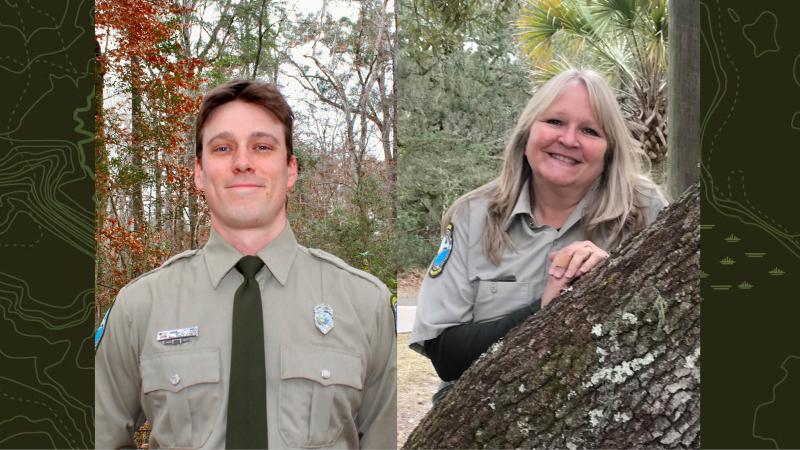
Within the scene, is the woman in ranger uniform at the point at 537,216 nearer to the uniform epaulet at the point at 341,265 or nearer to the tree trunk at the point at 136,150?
the uniform epaulet at the point at 341,265

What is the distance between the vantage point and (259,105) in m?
1.95

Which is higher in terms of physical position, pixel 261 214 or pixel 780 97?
pixel 780 97

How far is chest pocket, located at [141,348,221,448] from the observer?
186 centimetres

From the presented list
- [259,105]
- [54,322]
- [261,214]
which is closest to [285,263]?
[261,214]

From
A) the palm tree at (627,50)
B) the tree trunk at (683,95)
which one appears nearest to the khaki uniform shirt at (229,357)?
the tree trunk at (683,95)

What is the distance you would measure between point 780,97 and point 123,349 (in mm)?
1905

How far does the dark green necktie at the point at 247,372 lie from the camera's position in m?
1.83

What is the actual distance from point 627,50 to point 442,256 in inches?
40.0

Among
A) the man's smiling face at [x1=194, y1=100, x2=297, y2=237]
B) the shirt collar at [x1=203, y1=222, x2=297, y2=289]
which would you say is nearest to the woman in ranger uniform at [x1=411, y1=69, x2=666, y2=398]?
the shirt collar at [x1=203, y1=222, x2=297, y2=289]

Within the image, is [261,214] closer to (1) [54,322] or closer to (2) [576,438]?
(1) [54,322]

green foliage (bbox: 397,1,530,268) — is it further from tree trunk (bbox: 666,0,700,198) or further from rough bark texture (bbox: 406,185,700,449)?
rough bark texture (bbox: 406,185,700,449)

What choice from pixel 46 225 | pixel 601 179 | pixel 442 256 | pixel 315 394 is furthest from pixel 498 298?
pixel 46 225

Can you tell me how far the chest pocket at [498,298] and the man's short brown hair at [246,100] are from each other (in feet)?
2.57

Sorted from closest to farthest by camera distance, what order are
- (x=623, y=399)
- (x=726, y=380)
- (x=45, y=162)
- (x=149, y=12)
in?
1. (x=623, y=399)
2. (x=726, y=380)
3. (x=45, y=162)
4. (x=149, y=12)
